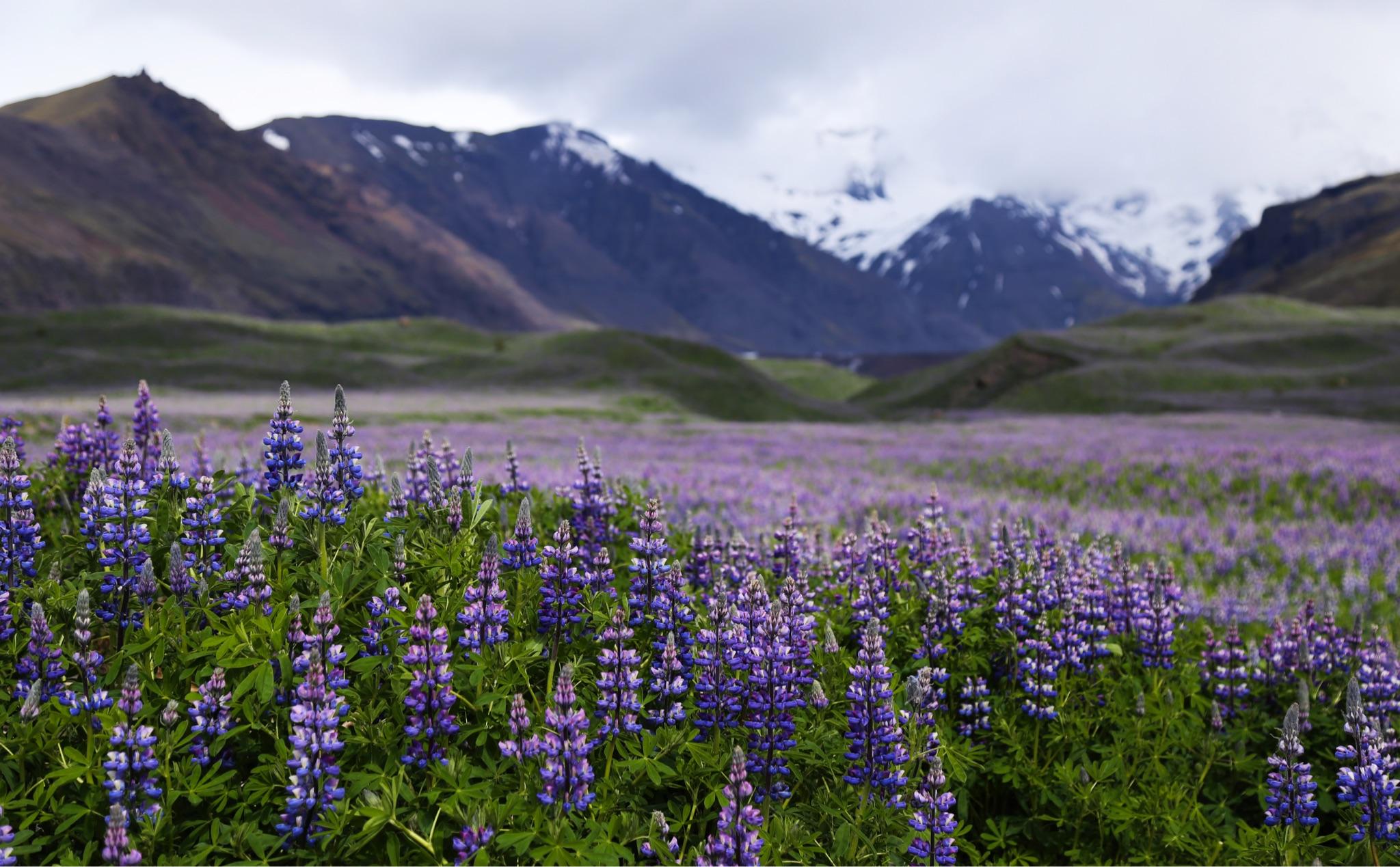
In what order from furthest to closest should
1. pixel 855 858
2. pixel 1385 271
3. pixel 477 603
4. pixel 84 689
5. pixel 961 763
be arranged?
1. pixel 1385 271
2. pixel 961 763
3. pixel 477 603
4. pixel 84 689
5. pixel 855 858

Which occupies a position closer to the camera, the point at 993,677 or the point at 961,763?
the point at 961,763

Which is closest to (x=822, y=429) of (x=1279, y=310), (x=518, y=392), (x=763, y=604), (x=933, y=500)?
(x=933, y=500)

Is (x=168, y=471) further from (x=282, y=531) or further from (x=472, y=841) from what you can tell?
(x=472, y=841)

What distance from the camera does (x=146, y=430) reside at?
20.0ft

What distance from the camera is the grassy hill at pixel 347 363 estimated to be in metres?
67.4

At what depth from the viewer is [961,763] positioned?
4.22 meters

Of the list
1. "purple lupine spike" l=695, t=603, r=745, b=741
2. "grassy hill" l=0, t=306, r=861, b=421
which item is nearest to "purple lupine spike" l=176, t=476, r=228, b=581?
"purple lupine spike" l=695, t=603, r=745, b=741

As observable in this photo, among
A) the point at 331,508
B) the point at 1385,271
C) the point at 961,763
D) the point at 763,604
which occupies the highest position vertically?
the point at 1385,271

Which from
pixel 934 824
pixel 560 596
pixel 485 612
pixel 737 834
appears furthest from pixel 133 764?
pixel 934 824

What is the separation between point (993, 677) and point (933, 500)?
1.47 meters

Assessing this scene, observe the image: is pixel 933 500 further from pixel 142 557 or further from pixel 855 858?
pixel 142 557

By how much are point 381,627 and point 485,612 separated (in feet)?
1.76

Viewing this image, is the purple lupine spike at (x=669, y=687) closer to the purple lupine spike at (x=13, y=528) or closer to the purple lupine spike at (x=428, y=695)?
the purple lupine spike at (x=428, y=695)

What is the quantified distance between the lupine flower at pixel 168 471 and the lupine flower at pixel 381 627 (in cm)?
154
